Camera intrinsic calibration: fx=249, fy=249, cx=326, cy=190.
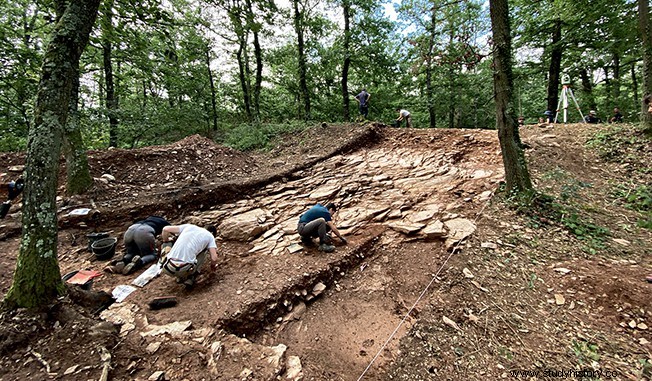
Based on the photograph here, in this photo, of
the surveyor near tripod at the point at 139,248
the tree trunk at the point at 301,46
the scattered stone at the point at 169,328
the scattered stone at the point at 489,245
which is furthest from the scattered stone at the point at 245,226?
the tree trunk at the point at 301,46

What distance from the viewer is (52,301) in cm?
228

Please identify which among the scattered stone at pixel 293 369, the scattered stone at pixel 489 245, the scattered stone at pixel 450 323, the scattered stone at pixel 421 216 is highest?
the scattered stone at pixel 421 216

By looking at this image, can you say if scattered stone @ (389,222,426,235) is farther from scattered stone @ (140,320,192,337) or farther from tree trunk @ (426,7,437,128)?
tree trunk @ (426,7,437,128)

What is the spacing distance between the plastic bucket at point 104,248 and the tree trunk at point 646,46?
11541mm

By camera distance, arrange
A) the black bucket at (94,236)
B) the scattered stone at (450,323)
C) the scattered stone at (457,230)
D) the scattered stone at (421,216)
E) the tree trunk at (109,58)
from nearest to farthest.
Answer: the scattered stone at (450,323) < the tree trunk at (109,58) < the scattered stone at (457,230) < the black bucket at (94,236) < the scattered stone at (421,216)

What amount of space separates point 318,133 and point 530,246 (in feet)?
24.2

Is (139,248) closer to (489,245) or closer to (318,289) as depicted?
(318,289)

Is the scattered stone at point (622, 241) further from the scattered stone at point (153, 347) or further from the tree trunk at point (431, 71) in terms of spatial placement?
the tree trunk at point (431, 71)

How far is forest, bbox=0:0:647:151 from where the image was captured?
4.33 m

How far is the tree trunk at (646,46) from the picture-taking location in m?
5.70

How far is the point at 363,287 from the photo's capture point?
11.8 ft

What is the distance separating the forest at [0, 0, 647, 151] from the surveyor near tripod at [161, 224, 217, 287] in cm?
283

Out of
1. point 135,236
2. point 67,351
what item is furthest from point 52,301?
point 135,236

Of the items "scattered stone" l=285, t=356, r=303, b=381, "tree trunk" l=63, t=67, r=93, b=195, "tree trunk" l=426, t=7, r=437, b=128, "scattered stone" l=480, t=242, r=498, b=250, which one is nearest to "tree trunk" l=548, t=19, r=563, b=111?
"tree trunk" l=426, t=7, r=437, b=128
